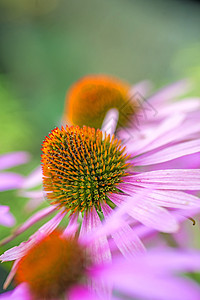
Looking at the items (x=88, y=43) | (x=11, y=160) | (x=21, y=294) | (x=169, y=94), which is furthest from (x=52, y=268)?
(x=88, y=43)

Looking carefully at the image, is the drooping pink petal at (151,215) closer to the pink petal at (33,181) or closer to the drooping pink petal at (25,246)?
the drooping pink petal at (25,246)

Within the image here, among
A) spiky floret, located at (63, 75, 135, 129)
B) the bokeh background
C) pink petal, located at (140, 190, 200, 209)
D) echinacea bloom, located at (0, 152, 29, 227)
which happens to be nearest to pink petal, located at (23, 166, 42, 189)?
echinacea bloom, located at (0, 152, 29, 227)

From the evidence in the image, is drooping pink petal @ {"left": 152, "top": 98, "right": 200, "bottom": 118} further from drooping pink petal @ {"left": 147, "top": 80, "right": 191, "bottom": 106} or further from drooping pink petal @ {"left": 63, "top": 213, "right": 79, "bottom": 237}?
drooping pink petal @ {"left": 63, "top": 213, "right": 79, "bottom": 237}

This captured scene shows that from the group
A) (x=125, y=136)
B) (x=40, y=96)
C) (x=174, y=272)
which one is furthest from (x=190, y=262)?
(x=40, y=96)

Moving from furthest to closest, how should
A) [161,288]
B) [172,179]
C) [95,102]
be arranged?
1. [95,102]
2. [172,179]
3. [161,288]

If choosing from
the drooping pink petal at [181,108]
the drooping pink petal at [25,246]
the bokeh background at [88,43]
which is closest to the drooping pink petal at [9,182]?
the drooping pink petal at [25,246]

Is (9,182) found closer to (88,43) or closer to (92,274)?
(92,274)
